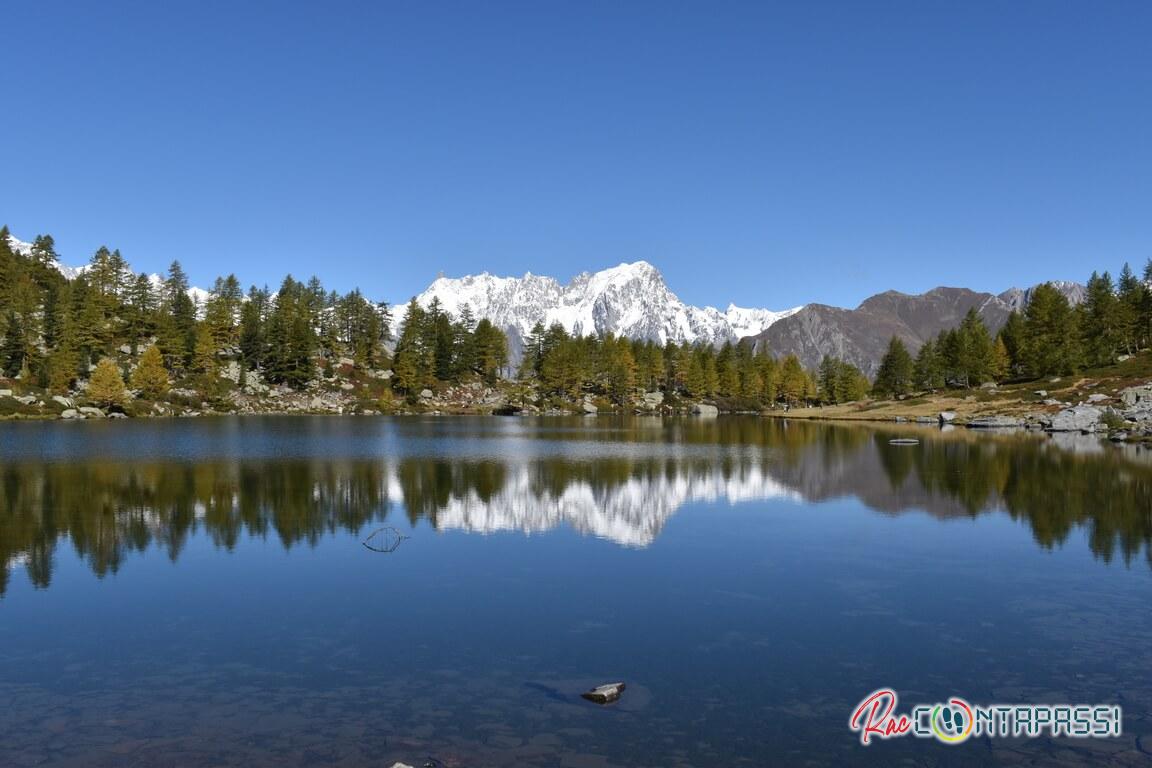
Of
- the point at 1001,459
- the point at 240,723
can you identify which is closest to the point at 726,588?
the point at 240,723

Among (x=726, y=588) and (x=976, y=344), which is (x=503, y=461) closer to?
(x=726, y=588)

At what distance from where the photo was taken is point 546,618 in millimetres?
22297

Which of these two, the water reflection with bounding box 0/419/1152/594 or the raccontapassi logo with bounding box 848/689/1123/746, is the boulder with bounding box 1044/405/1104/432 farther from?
the raccontapassi logo with bounding box 848/689/1123/746

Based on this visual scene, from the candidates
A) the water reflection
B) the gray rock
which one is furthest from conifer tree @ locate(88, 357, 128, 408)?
the gray rock

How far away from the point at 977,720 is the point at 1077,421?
370ft

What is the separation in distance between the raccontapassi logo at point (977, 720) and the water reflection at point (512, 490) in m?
18.0

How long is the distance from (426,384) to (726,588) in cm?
16379

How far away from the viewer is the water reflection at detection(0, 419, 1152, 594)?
34.7 m

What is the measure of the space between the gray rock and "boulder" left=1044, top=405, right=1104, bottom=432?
7017 millimetres

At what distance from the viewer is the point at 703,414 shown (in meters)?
196

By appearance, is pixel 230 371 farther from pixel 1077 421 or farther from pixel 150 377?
pixel 1077 421

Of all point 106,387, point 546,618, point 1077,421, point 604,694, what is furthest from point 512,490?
point 106,387

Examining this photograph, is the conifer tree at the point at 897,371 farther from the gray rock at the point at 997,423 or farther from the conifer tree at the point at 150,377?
the conifer tree at the point at 150,377

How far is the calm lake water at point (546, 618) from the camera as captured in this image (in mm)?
14586
